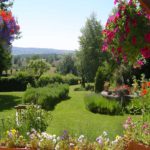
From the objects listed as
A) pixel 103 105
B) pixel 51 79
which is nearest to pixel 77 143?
pixel 103 105

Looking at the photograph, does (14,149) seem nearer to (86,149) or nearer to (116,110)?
(86,149)

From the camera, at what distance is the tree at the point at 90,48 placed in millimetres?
39156

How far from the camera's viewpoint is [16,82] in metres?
37.1

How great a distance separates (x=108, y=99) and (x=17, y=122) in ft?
37.6

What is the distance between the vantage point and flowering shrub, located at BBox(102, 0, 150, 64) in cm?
415

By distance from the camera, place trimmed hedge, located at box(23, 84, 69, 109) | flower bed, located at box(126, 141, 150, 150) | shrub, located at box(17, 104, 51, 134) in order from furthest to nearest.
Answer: trimmed hedge, located at box(23, 84, 69, 109), shrub, located at box(17, 104, 51, 134), flower bed, located at box(126, 141, 150, 150)

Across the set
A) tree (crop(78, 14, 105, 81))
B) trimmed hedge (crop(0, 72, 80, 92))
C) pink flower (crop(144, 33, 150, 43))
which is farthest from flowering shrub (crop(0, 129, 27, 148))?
tree (crop(78, 14, 105, 81))

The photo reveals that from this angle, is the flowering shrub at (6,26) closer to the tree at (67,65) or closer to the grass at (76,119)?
the grass at (76,119)

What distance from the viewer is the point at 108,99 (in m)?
18.2

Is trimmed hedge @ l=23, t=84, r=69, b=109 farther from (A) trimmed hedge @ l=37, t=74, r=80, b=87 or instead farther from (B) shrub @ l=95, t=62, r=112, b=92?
(A) trimmed hedge @ l=37, t=74, r=80, b=87

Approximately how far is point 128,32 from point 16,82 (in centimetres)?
3343

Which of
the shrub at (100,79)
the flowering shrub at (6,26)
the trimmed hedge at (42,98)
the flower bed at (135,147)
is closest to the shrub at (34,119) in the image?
the flowering shrub at (6,26)

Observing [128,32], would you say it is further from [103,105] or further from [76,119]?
[103,105]

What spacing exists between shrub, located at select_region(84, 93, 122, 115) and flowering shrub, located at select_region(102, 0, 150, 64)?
39.6ft
